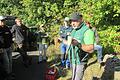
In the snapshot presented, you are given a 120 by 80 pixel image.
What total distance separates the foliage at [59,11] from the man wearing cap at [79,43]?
233 inches

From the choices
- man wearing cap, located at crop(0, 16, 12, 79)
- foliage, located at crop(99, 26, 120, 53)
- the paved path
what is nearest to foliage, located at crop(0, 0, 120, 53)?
foliage, located at crop(99, 26, 120, 53)

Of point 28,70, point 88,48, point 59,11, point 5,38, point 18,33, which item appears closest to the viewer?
point 88,48

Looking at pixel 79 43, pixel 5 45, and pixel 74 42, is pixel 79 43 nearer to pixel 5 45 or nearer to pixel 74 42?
pixel 74 42

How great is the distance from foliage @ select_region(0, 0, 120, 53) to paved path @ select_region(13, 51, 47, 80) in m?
2.45

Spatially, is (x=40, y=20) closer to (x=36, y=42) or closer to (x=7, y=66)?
(x=36, y=42)

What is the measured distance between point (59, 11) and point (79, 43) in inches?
502

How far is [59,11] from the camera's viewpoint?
19703mm

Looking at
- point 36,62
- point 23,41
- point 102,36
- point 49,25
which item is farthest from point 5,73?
point 49,25

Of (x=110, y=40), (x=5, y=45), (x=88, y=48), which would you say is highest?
(x=88, y=48)

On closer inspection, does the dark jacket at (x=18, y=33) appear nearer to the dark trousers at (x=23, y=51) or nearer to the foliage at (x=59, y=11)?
the dark trousers at (x=23, y=51)

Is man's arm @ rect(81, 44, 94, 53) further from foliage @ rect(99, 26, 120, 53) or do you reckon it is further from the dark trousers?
foliage @ rect(99, 26, 120, 53)

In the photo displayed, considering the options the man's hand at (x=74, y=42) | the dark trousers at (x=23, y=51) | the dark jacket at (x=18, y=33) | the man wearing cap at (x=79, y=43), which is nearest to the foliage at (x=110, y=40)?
the dark trousers at (x=23, y=51)

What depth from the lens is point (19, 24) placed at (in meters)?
12.4

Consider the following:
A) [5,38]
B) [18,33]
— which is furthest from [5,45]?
[18,33]
